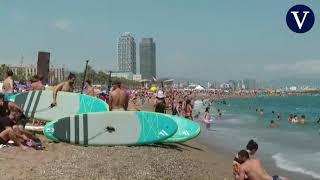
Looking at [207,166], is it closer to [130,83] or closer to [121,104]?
[121,104]

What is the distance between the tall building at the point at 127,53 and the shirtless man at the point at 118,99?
165m

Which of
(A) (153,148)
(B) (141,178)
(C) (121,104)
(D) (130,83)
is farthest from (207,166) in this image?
(D) (130,83)

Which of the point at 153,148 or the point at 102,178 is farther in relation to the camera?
the point at 153,148

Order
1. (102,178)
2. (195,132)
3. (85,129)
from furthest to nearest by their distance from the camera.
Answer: (195,132) → (85,129) → (102,178)

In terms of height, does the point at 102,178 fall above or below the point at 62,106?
below

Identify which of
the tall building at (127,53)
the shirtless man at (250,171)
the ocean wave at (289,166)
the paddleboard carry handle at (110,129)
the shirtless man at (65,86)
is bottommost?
the ocean wave at (289,166)

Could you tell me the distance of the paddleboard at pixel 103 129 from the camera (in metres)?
10.9

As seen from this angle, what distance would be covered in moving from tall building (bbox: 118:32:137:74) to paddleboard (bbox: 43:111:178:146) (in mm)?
165483

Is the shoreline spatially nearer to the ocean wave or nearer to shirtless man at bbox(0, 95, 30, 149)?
shirtless man at bbox(0, 95, 30, 149)

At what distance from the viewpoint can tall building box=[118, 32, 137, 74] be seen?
18150cm

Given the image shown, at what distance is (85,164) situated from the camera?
8.57 m

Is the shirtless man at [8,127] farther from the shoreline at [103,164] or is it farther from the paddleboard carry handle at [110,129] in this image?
the paddleboard carry handle at [110,129]

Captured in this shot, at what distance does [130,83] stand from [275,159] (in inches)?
4222

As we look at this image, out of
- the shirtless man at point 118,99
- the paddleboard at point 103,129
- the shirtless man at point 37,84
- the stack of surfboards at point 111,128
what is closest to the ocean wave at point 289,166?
the stack of surfboards at point 111,128
